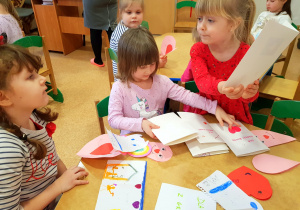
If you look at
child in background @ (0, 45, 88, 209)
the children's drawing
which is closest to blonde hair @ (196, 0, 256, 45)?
the children's drawing

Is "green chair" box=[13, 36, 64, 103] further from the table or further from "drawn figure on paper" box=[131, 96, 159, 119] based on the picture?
"drawn figure on paper" box=[131, 96, 159, 119]

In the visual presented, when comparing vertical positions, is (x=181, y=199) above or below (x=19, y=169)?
below

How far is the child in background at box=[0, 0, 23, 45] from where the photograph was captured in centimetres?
215

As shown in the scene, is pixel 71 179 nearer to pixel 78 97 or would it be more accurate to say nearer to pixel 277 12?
pixel 78 97

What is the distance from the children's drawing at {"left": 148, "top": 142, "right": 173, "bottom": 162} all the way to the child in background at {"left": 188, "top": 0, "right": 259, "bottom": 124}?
345 mm

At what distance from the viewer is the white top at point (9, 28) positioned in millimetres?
2143

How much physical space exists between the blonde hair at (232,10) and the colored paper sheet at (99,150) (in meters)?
0.70

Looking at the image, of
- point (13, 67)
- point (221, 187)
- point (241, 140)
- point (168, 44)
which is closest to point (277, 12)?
point (168, 44)

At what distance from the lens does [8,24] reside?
7.14 ft

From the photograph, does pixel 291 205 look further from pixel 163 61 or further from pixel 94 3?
pixel 94 3

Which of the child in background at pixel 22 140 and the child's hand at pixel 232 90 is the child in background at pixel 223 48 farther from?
the child in background at pixel 22 140

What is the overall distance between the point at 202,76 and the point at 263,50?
38 centimetres

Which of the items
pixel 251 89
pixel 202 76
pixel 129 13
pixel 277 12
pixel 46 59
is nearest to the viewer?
pixel 251 89

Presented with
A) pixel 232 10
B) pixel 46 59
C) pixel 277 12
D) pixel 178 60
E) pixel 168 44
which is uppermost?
pixel 232 10
